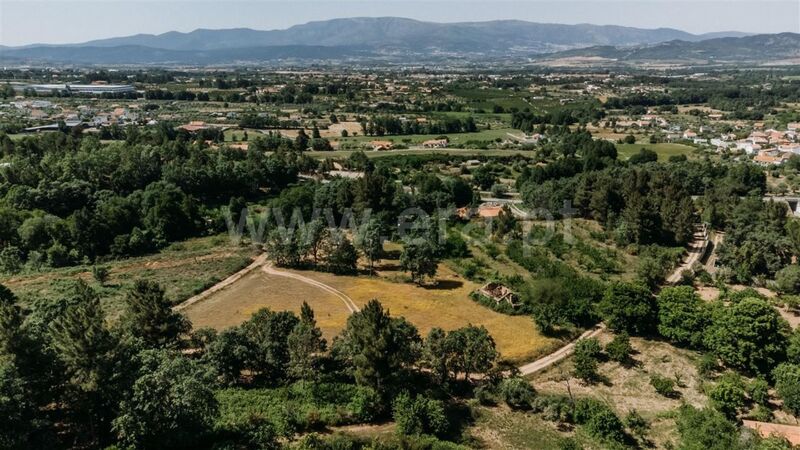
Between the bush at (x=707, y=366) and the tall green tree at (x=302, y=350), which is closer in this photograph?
the tall green tree at (x=302, y=350)

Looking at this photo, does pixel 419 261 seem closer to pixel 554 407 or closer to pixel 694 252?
pixel 554 407

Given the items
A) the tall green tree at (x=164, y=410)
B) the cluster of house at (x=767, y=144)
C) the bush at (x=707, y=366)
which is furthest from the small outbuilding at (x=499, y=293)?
the cluster of house at (x=767, y=144)

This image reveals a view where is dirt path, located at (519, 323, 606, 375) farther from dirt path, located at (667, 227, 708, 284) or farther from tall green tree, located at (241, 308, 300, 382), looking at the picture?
tall green tree, located at (241, 308, 300, 382)

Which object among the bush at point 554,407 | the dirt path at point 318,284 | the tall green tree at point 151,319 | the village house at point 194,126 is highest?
the village house at point 194,126

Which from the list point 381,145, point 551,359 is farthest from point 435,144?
point 551,359

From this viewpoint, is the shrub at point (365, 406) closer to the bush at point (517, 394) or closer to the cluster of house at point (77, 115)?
the bush at point (517, 394)

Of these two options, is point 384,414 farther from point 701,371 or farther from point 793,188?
point 793,188
